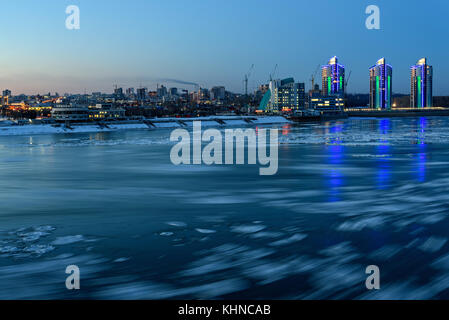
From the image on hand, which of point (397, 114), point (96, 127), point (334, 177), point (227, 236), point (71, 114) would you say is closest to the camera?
point (227, 236)

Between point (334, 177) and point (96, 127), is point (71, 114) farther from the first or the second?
point (334, 177)

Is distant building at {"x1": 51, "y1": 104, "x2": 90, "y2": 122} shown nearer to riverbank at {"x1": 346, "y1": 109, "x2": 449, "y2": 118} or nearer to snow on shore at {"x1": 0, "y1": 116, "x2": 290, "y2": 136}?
snow on shore at {"x1": 0, "y1": 116, "x2": 290, "y2": 136}

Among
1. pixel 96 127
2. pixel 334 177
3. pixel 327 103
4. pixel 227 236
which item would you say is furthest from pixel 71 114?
pixel 327 103

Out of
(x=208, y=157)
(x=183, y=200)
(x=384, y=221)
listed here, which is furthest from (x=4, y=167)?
(x=384, y=221)

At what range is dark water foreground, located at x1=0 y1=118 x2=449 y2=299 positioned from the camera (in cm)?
656

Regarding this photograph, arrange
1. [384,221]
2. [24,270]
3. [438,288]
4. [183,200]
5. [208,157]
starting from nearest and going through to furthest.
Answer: [438,288] → [24,270] → [384,221] → [183,200] → [208,157]

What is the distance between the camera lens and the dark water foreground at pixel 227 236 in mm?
6559

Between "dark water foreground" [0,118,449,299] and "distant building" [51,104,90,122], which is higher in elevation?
"distant building" [51,104,90,122]

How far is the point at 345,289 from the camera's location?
21.0 ft

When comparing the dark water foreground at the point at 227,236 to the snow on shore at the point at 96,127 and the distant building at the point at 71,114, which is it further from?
the distant building at the point at 71,114

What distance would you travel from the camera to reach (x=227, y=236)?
356 inches

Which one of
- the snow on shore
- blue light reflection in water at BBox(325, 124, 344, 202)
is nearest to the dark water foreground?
blue light reflection in water at BBox(325, 124, 344, 202)
